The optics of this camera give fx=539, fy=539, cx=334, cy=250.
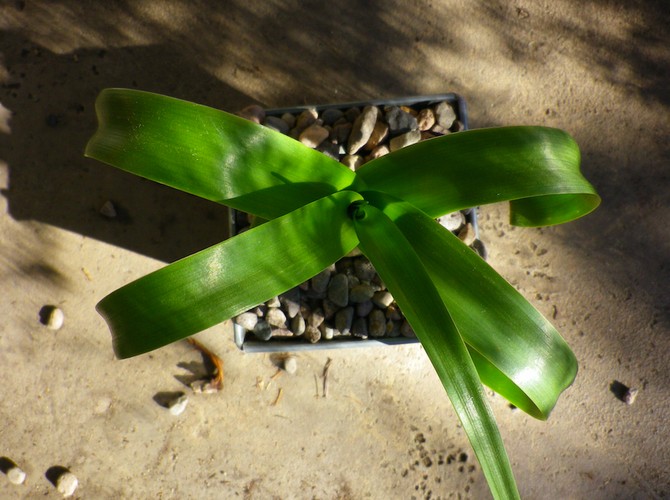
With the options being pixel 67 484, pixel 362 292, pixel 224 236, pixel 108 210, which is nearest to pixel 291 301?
pixel 362 292

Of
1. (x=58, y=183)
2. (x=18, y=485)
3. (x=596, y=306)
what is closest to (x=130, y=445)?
(x=18, y=485)

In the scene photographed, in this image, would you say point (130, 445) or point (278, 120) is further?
point (130, 445)

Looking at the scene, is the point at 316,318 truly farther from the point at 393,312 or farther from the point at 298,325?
the point at 393,312

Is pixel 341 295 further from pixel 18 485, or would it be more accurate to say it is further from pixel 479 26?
pixel 18 485

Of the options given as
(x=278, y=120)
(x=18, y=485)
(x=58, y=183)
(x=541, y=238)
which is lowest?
(x=18, y=485)

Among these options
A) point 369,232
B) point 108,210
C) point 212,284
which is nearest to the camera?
point 212,284

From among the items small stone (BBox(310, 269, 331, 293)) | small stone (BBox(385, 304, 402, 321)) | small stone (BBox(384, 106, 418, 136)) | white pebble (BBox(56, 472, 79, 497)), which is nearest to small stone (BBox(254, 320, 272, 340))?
small stone (BBox(310, 269, 331, 293))

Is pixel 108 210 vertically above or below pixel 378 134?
below
